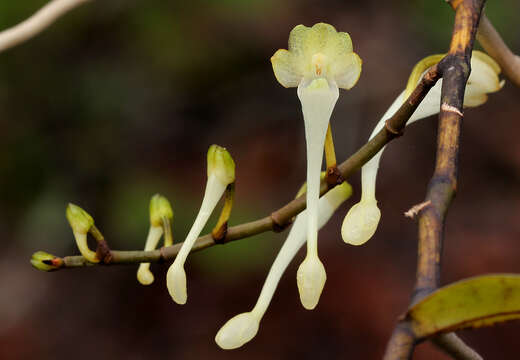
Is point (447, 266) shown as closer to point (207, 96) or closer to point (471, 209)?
point (471, 209)

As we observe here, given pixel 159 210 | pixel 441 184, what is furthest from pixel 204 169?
pixel 441 184

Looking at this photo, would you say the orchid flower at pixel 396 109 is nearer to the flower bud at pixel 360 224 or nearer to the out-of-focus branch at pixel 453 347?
the flower bud at pixel 360 224

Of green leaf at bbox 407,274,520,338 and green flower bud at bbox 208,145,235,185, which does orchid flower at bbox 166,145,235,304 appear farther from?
green leaf at bbox 407,274,520,338

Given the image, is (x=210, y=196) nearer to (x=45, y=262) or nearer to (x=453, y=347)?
(x=45, y=262)

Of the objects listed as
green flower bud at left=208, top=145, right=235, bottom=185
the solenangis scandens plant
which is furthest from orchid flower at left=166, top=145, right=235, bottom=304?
the solenangis scandens plant

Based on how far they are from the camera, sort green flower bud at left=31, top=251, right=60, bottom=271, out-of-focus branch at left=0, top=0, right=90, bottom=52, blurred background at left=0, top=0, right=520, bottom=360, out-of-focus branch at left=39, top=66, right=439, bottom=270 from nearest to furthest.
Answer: out-of-focus branch at left=39, top=66, right=439, bottom=270 → green flower bud at left=31, top=251, right=60, bottom=271 → out-of-focus branch at left=0, top=0, right=90, bottom=52 → blurred background at left=0, top=0, right=520, bottom=360

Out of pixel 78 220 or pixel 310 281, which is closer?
pixel 310 281
